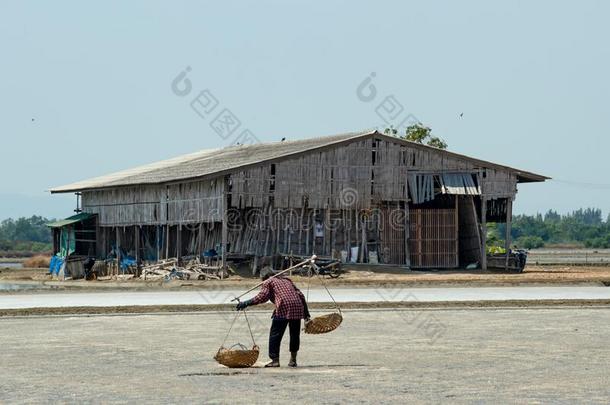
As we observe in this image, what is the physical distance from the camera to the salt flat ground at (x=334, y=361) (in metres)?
15.0

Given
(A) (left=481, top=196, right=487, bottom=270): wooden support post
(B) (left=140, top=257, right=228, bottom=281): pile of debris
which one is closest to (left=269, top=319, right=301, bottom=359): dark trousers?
(B) (left=140, top=257, right=228, bottom=281): pile of debris

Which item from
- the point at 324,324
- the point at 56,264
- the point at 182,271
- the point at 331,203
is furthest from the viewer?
the point at 56,264

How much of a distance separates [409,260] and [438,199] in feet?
13.4

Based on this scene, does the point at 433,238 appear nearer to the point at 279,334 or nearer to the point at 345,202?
the point at 345,202

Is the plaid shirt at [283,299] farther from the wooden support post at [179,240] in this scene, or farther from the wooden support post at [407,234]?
the wooden support post at [179,240]

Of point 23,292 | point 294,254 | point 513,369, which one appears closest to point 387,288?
point 294,254

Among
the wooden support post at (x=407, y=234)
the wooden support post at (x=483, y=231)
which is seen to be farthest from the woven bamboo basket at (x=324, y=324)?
the wooden support post at (x=483, y=231)

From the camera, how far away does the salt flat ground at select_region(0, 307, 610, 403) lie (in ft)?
49.1

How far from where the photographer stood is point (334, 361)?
1902cm

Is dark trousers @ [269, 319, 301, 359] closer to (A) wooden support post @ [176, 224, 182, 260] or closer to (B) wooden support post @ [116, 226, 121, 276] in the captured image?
(A) wooden support post @ [176, 224, 182, 260]

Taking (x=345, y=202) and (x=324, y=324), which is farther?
(x=345, y=202)

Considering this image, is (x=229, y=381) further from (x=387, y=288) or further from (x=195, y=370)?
(x=387, y=288)

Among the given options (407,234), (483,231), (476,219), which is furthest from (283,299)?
(476,219)

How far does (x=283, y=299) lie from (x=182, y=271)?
113 ft
